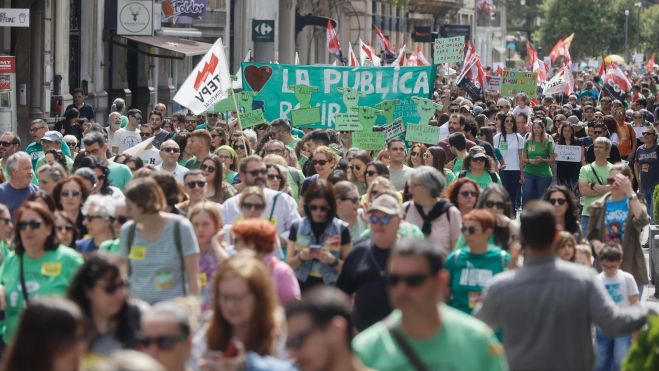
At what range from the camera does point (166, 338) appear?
5.50 m

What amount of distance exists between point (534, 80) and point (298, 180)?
15550 millimetres

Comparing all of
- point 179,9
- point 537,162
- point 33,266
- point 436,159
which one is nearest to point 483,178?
point 436,159

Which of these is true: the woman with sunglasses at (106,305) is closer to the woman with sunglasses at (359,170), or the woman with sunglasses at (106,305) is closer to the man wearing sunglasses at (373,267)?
the man wearing sunglasses at (373,267)

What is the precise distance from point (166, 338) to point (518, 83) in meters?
23.5

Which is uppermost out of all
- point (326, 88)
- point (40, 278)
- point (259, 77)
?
point (259, 77)

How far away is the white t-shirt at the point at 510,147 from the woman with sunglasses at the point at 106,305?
13283 millimetres

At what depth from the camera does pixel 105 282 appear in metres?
6.41

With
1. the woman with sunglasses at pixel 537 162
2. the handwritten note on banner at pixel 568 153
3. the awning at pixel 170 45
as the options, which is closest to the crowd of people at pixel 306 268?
the woman with sunglasses at pixel 537 162

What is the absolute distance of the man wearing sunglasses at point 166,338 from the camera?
550 cm

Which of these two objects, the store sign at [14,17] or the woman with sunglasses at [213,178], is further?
the store sign at [14,17]

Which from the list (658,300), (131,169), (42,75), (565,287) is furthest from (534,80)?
(565,287)

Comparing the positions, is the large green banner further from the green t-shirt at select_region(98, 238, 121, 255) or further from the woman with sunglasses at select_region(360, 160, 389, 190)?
the green t-shirt at select_region(98, 238, 121, 255)

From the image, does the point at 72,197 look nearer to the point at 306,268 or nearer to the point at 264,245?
the point at 306,268

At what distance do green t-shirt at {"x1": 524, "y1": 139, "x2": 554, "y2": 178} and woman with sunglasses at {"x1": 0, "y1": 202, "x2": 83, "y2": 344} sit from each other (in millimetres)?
11241
